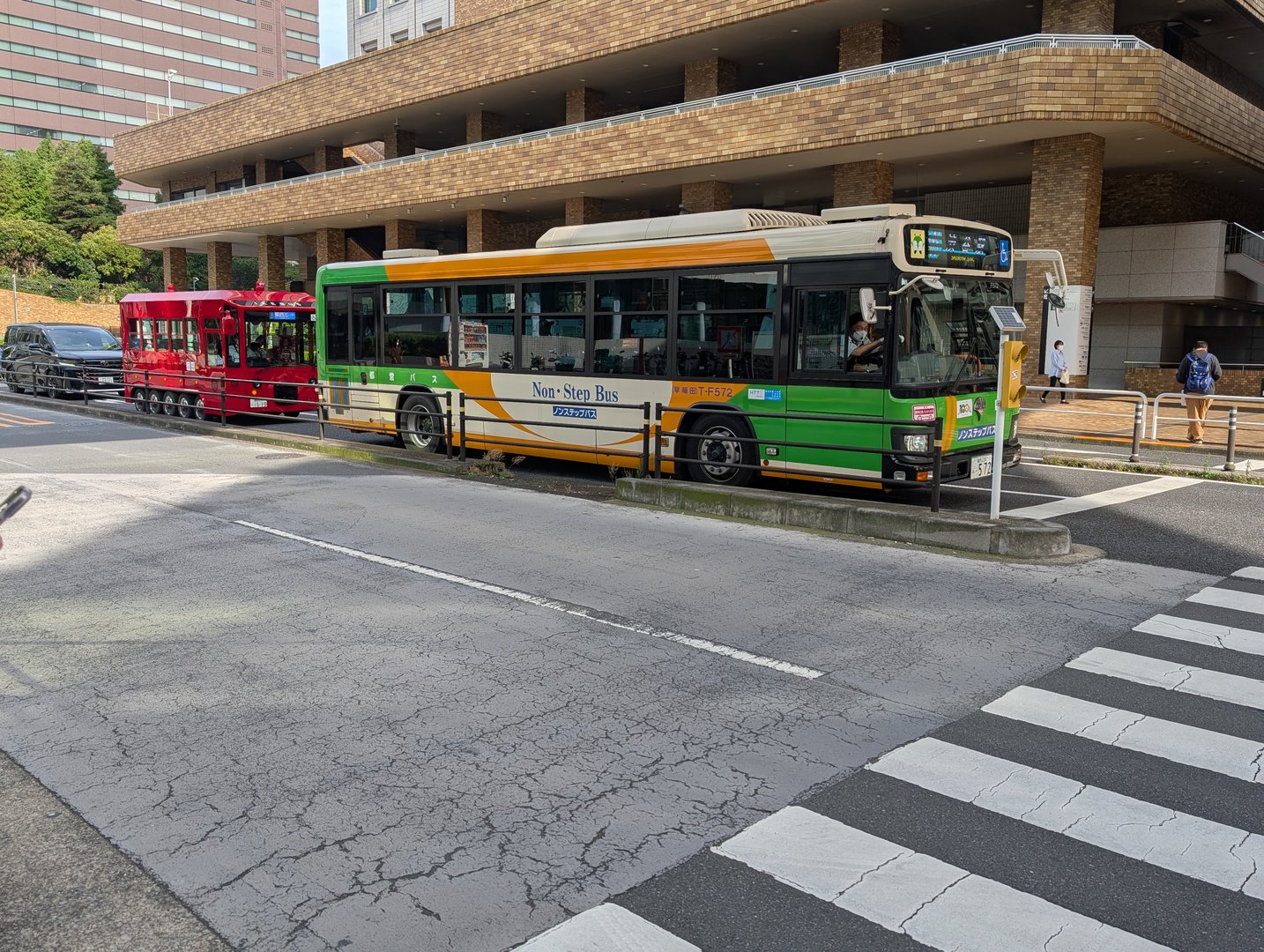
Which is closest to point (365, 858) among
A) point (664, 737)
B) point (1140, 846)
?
point (664, 737)

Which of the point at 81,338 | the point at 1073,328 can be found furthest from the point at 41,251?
the point at 1073,328

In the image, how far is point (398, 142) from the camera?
44.9 metres

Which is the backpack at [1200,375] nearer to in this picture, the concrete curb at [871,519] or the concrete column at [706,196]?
the concrete curb at [871,519]

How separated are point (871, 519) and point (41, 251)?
8316 cm

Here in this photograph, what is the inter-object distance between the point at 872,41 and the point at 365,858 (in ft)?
95.9

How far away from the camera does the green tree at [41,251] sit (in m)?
73.6

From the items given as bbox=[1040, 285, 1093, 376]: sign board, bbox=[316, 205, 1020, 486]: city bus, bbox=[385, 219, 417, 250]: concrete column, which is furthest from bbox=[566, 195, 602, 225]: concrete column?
bbox=[316, 205, 1020, 486]: city bus

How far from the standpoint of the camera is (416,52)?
38.7 metres

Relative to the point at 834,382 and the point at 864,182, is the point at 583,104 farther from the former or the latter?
the point at 834,382

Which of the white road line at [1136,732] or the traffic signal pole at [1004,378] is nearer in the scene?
the white road line at [1136,732]

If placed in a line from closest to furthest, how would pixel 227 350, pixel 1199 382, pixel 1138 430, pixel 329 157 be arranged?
pixel 1138 430 → pixel 1199 382 → pixel 227 350 → pixel 329 157

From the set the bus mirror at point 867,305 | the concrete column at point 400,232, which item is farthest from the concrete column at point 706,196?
the bus mirror at point 867,305

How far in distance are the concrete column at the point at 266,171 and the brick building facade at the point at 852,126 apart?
6.39m

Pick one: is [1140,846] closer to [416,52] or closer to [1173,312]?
[1173,312]
